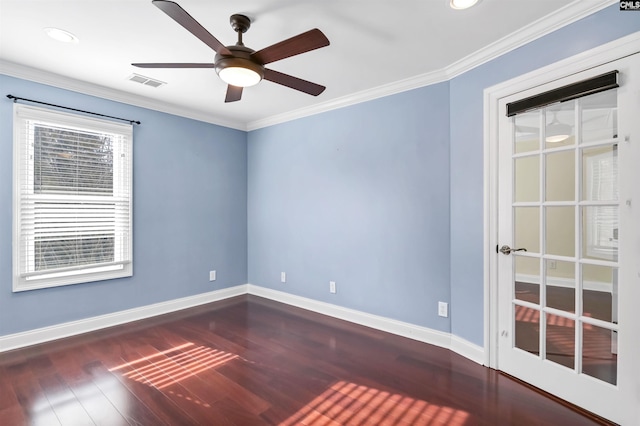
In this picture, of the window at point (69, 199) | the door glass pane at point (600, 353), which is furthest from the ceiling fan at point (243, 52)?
the door glass pane at point (600, 353)

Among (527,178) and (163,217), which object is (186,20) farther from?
(163,217)

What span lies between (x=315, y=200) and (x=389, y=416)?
8.23ft

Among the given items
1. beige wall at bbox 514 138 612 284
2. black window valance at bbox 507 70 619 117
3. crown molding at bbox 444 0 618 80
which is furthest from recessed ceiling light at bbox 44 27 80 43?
beige wall at bbox 514 138 612 284

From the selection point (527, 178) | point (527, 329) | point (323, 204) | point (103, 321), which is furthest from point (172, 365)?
point (527, 178)

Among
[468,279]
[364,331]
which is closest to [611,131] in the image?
[468,279]

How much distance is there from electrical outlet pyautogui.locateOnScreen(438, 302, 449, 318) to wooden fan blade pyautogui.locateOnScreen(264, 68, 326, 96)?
218cm

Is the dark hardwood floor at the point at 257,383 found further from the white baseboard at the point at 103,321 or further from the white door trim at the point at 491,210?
the white door trim at the point at 491,210

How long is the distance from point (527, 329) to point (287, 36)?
2.81 metres

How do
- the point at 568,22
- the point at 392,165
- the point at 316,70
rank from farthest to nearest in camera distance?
the point at 392,165, the point at 316,70, the point at 568,22

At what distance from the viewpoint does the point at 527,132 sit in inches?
90.8

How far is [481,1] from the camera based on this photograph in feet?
6.31

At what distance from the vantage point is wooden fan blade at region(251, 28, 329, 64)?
67.1 inches

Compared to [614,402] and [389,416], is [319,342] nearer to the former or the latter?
[389,416]

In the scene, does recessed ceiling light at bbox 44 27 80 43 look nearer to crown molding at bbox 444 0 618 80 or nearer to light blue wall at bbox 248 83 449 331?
light blue wall at bbox 248 83 449 331
